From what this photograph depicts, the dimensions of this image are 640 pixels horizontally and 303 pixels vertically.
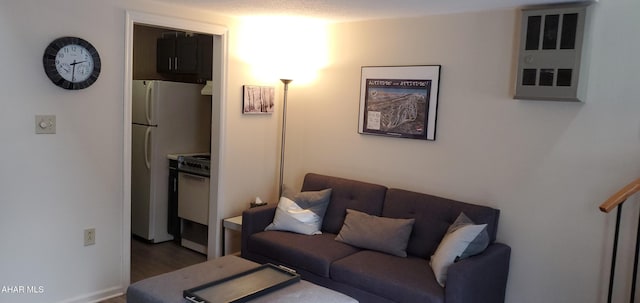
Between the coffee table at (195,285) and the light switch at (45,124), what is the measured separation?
3.76 feet

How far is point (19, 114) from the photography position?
297 centimetres

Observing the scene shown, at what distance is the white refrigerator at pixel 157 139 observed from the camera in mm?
4613

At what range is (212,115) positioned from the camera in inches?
164

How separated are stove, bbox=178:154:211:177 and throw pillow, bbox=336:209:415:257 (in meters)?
1.45

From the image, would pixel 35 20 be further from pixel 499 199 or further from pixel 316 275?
pixel 499 199

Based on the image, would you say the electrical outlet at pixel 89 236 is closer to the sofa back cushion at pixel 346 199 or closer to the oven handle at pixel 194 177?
the oven handle at pixel 194 177

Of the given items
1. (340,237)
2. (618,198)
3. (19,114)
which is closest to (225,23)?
(19,114)

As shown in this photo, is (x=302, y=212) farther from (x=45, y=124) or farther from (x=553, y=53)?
(x=553, y=53)

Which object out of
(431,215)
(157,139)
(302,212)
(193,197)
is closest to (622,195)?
(431,215)

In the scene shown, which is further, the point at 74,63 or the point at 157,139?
the point at 157,139

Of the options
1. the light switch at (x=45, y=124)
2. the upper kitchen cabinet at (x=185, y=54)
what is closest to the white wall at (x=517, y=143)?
the upper kitchen cabinet at (x=185, y=54)

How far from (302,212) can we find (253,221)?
14.8 inches

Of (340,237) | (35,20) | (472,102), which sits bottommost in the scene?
(340,237)

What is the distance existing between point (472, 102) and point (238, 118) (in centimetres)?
191
